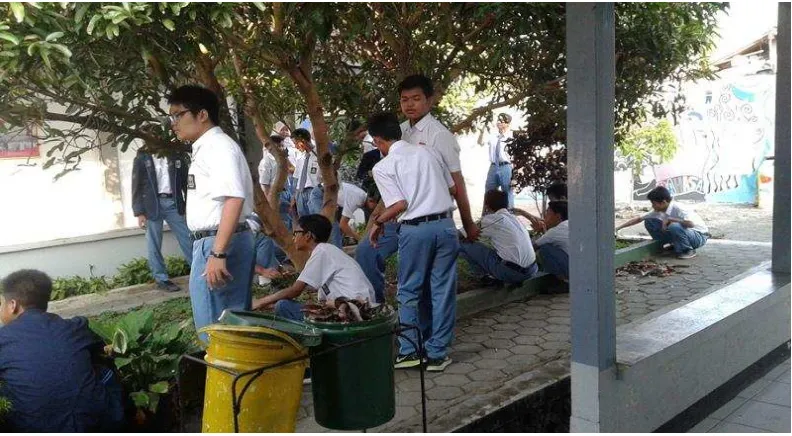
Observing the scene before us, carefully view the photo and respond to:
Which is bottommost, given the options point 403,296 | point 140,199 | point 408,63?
point 403,296

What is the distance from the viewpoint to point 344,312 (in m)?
3.43

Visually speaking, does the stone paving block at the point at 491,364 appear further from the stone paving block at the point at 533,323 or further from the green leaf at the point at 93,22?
the green leaf at the point at 93,22

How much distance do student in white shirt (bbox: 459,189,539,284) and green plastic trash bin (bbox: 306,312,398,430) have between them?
3.06 m

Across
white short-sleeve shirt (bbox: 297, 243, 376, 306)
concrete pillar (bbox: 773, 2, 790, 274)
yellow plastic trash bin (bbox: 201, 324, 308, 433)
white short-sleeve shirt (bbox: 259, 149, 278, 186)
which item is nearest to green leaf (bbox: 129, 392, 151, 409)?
yellow plastic trash bin (bbox: 201, 324, 308, 433)

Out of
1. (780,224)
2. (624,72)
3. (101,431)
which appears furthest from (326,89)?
(780,224)

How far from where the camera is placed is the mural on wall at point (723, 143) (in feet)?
47.8

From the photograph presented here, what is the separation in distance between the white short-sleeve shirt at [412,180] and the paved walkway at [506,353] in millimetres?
1183

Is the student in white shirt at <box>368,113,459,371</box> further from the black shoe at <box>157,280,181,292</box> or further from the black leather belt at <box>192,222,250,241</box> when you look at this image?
the black shoe at <box>157,280,181,292</box>

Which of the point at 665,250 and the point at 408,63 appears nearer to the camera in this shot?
the point at 408,63

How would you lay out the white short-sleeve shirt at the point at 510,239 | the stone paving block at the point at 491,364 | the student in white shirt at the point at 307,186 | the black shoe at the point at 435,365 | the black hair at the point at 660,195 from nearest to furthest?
the black shoe at the point at 435,365, the stone paving block at the point at 491,364, the white short-sleeve shirt at the point at 510,239, the student in white shirt at the point at 307,186, the black hair at the point at 660,195

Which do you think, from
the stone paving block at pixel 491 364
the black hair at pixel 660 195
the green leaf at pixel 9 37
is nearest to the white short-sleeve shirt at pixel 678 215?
the black hair at pixel 660 195

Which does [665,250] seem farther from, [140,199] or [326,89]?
[140,199]

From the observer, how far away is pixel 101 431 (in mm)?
3576

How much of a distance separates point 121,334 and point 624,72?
18.4 feet
